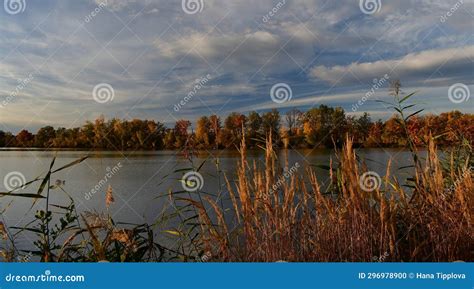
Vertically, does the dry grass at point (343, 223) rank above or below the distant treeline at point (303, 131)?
below

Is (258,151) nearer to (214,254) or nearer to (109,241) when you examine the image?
(214,254)

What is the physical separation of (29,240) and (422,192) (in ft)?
26.1

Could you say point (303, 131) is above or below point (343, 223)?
above

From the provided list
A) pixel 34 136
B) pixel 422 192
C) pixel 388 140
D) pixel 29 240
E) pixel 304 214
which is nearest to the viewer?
pixel 304 214

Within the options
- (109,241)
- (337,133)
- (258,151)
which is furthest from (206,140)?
(337,133)

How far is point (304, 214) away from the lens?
3.19 meters

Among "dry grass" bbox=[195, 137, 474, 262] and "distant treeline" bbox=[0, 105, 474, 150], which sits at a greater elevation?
"distant treeline" bbox=[0, 105, 474, 150]

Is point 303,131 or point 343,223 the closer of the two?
point 343,223

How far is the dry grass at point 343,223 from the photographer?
2.96 m

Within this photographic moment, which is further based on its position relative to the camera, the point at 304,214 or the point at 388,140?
the point at 388,140

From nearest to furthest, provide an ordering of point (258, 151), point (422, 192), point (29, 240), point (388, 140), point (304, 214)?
point (304, 214)
point (422, 192)
point (258, 151)
point (388, 140)
point (29, 240)

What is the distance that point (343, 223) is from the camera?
3.07 m

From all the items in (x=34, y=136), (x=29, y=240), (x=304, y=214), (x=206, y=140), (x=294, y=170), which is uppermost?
(x=34, y=136)

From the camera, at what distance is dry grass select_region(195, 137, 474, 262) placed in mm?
2955
